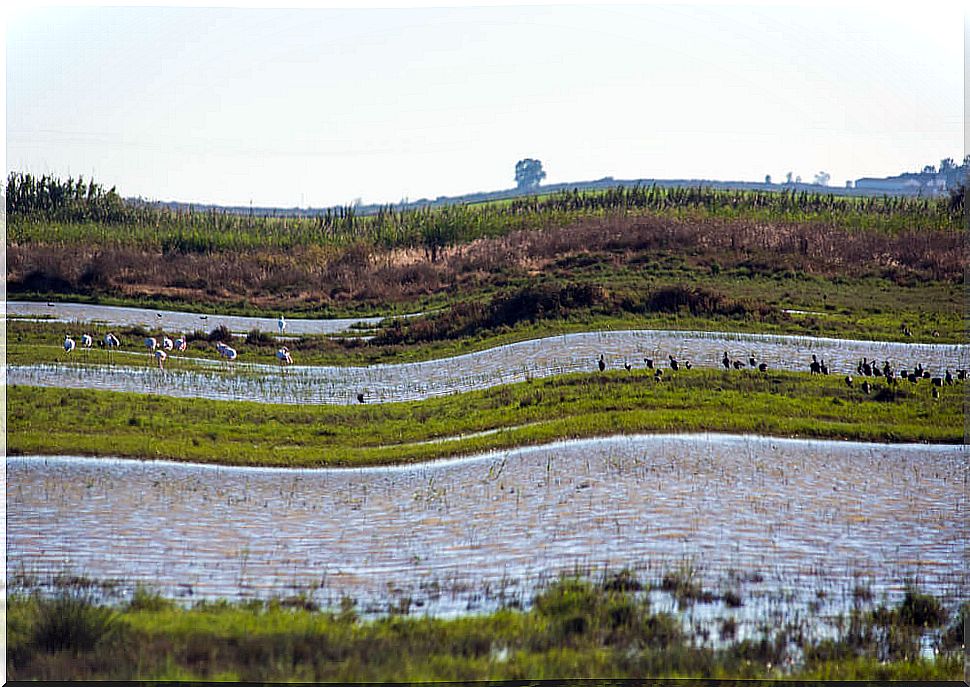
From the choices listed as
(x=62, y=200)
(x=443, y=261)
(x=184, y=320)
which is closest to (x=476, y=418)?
(x=443, y=261)

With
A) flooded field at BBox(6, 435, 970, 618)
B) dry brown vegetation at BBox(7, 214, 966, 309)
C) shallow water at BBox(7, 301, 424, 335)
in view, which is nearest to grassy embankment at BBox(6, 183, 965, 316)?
dry brown vegetation at BBox(7, 214, 966, 309)

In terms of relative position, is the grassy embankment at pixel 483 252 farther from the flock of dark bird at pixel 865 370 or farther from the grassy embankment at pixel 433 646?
the grassy embankment at pixel 433 646

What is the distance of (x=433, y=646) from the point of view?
5805 millimetres

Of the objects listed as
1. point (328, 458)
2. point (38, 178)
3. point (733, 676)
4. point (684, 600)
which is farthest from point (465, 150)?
point (733, 676)

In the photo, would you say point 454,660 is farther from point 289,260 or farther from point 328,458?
point 289,260

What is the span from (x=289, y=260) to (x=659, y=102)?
382cm

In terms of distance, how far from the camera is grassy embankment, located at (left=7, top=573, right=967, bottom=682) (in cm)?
567

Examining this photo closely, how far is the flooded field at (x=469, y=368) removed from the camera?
32.1 ft

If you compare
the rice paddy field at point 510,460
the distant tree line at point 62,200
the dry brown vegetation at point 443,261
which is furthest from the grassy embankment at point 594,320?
the distant tree line at point 62,200

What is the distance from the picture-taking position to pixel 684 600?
626cm

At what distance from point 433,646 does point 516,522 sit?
5.11 feet

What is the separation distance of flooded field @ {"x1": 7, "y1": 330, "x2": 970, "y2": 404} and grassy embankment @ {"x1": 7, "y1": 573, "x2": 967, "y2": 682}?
3.81 m

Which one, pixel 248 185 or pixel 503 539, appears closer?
pixel 503 539

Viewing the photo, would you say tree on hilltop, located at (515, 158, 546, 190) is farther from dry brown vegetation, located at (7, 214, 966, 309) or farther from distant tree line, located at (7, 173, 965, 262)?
dry brown vegetation, located at (7, 214, 966, 309)
